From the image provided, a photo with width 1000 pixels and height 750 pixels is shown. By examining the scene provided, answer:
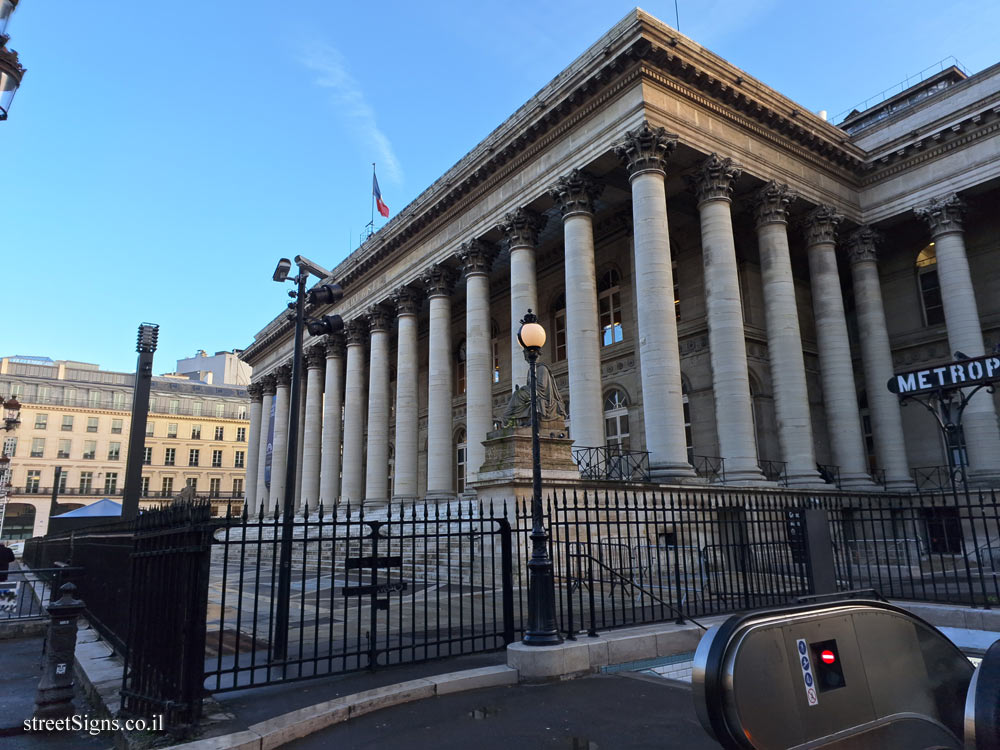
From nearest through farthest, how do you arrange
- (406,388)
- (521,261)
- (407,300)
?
1. (521,261)
2. (406,388)
3. (407,300)

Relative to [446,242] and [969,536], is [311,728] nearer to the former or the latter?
[969,536]

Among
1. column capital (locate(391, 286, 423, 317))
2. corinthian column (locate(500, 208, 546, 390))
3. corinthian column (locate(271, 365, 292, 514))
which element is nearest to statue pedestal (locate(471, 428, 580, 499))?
corinthian column (locate(500, 208, 546, 390))

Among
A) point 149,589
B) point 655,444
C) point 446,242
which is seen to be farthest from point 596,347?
point 149,589

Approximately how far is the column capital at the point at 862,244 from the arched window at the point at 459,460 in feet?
62.9

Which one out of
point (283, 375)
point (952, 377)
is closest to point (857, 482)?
point (952, 377)

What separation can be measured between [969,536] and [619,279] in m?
14.3

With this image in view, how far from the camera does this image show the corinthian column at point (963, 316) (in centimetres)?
1986

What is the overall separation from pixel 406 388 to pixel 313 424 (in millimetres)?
9756

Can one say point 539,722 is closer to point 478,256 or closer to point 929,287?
point 478,256

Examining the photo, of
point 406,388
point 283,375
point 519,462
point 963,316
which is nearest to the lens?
point 519,462

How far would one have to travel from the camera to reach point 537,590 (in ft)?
22.6

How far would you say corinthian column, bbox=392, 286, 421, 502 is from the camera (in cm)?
2764

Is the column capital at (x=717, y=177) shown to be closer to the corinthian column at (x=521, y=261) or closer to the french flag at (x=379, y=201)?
the corinthian column at (x=521, y=261)

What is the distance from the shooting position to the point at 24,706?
258 inches
